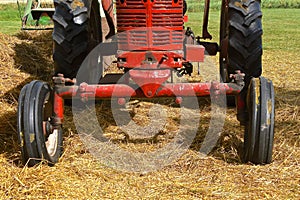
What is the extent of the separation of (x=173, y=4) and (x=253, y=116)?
1348 mm

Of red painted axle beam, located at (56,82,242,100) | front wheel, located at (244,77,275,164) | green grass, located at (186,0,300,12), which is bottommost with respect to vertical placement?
green grass, located at (186,0,300,12)

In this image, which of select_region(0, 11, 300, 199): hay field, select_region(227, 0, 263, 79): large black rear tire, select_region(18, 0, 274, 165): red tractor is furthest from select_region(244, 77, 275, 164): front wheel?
select_region(227, 0, 263, 79): large black rear tire

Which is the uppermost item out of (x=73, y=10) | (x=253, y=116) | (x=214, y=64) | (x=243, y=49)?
(x=73, y=10)

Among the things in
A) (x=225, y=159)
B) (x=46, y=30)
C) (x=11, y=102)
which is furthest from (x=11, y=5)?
(x=225, y=159)

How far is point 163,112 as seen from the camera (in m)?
5.69

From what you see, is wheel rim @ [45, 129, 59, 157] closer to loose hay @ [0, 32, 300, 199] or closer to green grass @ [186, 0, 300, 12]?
loose hay @ [0, 32, 300, 199]

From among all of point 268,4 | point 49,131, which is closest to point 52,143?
point 49,131

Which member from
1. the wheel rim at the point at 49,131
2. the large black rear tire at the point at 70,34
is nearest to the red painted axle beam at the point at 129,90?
the wheel rim at the point at 49,131

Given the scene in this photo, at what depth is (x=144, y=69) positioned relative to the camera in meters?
4.05

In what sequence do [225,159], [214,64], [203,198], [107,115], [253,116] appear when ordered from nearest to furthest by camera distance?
[203,198]
[253,116]
[225,159]
[107,115]
[214,64]

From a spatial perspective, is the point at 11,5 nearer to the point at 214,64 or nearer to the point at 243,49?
the point at 214,64

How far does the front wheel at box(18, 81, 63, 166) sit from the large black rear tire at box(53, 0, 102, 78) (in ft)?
2.57

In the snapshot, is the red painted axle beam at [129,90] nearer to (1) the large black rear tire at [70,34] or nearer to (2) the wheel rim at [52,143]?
(2) the wheel rim at [52,143]

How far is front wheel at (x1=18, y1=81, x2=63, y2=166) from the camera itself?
3.55 metres
